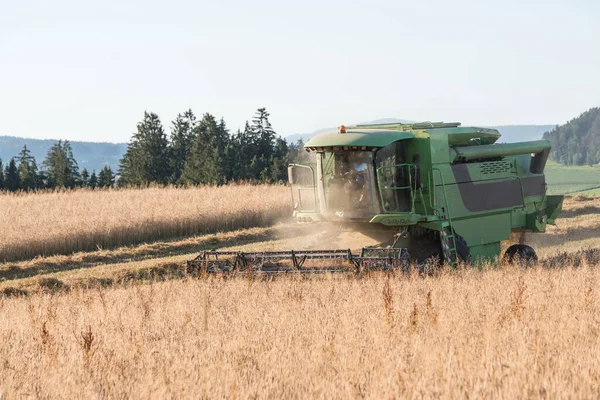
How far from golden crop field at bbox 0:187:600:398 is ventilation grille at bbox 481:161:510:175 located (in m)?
2.43

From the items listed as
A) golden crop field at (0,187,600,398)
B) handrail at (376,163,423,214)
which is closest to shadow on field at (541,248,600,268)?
golden crop field at (0,187,600,398)

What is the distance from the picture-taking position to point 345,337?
666cm

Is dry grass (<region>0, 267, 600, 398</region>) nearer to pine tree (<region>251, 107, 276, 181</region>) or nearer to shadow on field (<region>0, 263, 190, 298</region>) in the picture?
shadow on field (<region>0, 263, 190, 298</region>)

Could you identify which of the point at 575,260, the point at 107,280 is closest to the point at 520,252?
the point at 575,260

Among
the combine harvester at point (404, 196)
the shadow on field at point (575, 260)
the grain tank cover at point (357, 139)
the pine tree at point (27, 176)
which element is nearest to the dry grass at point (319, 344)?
the combine harvester at point (404, 196)

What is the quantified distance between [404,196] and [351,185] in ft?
3.51

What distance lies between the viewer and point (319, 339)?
6.55 m

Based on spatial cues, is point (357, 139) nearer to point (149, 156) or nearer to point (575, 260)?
point (575, 260)

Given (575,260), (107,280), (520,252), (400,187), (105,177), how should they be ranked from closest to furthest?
(400,187)
(575,260)
(520,252)
(107,280)
(105,177)

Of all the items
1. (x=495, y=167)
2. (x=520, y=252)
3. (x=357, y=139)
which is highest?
(x=357, y=139)

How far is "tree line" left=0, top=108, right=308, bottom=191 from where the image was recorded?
194 ft

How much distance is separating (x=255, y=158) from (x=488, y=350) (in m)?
53.1

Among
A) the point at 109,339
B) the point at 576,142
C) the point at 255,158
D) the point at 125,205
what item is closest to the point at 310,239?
the point at 125,205

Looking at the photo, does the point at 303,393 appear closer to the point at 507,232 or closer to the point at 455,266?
the point at 455,266
